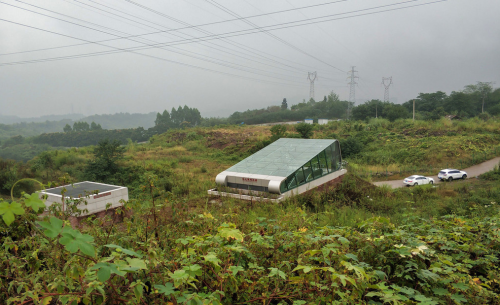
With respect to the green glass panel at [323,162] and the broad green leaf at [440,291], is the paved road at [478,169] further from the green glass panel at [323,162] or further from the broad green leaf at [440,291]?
the broad green leaf at [440,291]

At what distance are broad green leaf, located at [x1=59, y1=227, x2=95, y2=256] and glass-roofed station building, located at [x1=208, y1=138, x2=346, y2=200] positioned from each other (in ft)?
33.2

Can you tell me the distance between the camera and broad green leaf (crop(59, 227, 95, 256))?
1.24 m

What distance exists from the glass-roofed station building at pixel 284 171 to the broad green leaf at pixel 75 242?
10.1 m

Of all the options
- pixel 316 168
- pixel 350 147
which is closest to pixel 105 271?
pixel 316 168

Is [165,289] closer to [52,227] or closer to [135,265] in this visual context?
[135,265]

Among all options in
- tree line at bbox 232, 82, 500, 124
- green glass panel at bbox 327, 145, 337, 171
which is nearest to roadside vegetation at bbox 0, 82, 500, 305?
green glass panel at bbox 327, 145, 337, 171

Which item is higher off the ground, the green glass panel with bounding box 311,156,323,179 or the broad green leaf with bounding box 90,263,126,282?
the broad green leaf with bounding box 90,263,126,282

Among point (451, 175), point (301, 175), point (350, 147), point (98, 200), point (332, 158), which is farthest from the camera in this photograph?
point (350, 147)

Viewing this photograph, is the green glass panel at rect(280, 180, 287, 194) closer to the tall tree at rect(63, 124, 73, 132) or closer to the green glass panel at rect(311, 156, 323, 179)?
the green glass panel at rect(311, 156, 323, 179)

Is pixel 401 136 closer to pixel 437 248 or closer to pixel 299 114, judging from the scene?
pixel 437 248

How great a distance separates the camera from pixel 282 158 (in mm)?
14336

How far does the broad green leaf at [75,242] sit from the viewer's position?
1.24 meters

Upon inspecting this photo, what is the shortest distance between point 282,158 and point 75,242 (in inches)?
522

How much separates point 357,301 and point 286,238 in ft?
3.04
